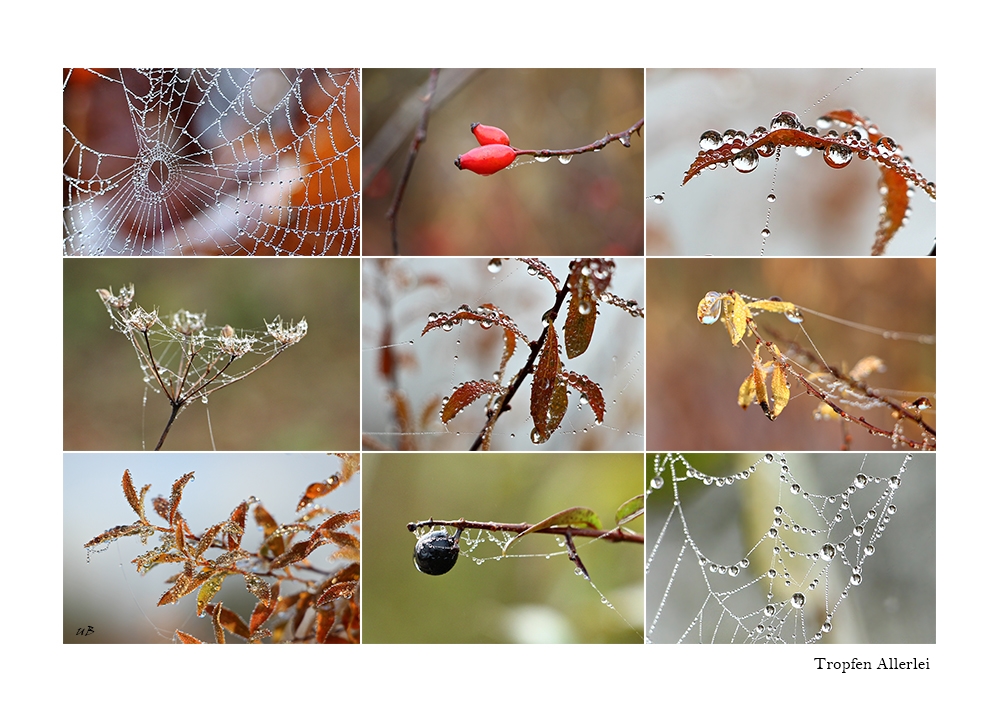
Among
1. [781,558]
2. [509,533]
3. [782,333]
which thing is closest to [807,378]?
[782,333]

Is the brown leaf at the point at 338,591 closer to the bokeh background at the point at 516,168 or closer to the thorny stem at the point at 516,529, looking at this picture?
the thorny stem at the point at 516,529

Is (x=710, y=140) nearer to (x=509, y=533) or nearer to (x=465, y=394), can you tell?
(x=465, y=394)

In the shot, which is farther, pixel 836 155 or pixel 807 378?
pixel 807 378

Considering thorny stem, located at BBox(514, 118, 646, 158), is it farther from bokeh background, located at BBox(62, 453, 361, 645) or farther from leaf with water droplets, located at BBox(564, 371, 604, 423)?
bokeh background, located at BBox(62, 453, 361, 645)

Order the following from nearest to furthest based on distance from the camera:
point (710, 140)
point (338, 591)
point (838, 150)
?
point (838, 150)
point (710, 140)
point (338, 591)
